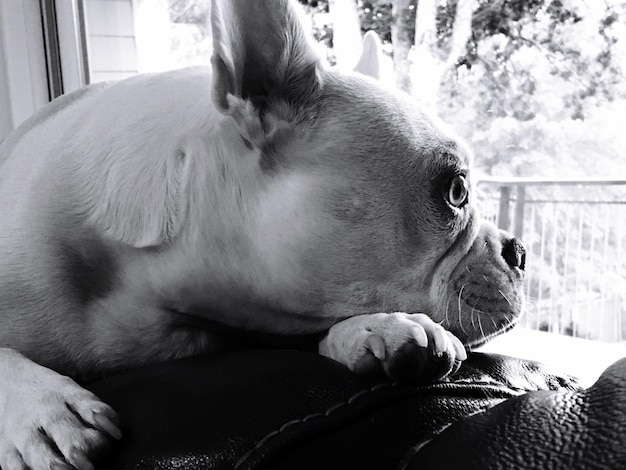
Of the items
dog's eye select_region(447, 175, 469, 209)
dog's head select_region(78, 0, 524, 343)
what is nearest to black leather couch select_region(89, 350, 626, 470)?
dog's head select_region(78, 0, 524, 343)

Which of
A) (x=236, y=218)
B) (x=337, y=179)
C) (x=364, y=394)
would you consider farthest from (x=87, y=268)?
(x=364, y=394)

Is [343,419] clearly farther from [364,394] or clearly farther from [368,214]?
[368,214]

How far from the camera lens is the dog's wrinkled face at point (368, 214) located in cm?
82

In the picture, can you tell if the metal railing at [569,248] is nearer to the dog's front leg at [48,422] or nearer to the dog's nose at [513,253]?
the dog's nose at [513,253]

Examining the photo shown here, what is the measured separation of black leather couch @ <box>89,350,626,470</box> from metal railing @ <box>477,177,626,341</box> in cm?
369

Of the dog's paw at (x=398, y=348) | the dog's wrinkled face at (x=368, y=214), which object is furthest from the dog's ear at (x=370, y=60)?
the dog's paw at (x=398, y=348)

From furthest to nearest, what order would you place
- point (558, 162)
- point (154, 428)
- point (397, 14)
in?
point (558, 162) < point (397, 14) < point (154, 428)

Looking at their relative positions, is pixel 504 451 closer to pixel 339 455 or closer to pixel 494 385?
A: pixel 339 455

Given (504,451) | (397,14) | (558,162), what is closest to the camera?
(504,451)

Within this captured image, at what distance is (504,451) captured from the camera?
0.39 m

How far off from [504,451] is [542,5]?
4221 millimetres

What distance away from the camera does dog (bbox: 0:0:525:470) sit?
2.70 ft

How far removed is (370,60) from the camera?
1.17 metres

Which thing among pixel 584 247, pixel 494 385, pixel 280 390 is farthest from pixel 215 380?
pixel 584 247
